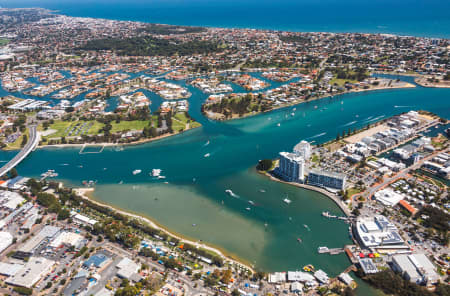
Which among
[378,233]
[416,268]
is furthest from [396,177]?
[416,268]

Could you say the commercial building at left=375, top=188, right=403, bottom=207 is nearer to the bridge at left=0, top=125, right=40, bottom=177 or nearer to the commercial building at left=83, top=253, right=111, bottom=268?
the commercial building at left=83, top=253, right=111, bottom=268

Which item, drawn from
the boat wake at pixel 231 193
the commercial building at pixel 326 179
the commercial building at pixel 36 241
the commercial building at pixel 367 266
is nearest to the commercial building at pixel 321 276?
the commercial building at pixel 367 266

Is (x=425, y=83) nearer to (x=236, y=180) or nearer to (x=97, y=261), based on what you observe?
(x=236, y=180)

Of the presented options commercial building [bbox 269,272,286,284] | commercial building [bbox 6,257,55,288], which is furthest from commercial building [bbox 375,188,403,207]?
commercial building [bbox 6,257,55,288]

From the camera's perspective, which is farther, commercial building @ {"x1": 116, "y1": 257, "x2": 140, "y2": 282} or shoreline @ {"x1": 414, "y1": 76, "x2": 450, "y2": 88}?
shoreline @ {"x1": 414, "y1": 76, "x2": 450, "y2": 88}

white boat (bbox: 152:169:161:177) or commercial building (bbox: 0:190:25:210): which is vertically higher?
white boat (bbox: 152:169:161:177)

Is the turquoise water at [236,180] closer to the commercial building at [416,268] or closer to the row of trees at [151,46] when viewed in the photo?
the commercial building at [416,268]
